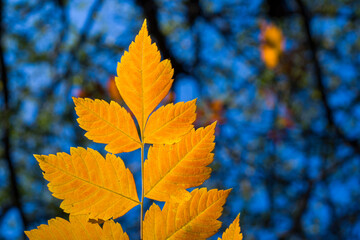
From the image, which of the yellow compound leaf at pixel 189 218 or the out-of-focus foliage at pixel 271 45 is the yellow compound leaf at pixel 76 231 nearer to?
the yellow compound leaf at pixel 189 218

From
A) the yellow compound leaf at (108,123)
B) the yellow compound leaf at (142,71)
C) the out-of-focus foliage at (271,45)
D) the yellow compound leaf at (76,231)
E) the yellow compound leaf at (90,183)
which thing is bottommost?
the yellow compound leaf at (76,231)

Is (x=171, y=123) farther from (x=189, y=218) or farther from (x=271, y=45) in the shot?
(x=271, y=45)

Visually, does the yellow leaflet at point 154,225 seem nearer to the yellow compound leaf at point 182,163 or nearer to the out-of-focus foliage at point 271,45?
the yellow compound leaf at point 182,163

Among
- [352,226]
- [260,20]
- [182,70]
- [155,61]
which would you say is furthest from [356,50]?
[155,61]

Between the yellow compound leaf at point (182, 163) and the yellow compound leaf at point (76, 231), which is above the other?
the yellow compound leaf at point (182, 163)

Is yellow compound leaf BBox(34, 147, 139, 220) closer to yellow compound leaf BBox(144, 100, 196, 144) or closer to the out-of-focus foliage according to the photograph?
yellow compound leaf BBox(144, 100, 196, 144)

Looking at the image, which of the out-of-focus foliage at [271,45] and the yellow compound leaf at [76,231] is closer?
the yellow compound leaf at [76,231]

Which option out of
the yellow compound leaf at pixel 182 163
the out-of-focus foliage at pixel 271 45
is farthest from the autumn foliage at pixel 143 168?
the out-of-focus foliage at pixel 271 45

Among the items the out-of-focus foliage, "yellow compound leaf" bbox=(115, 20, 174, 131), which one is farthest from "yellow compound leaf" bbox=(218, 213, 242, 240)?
the out-of-focus foliage
